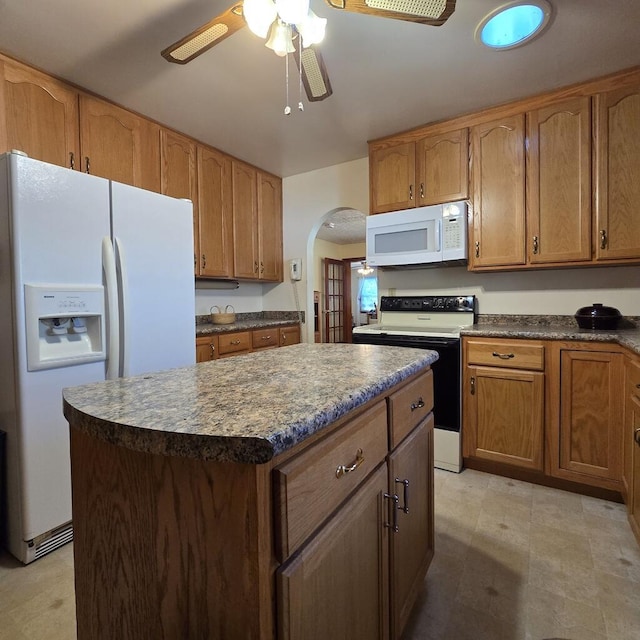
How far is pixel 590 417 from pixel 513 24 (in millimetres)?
2028

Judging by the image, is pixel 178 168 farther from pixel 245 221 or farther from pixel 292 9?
pixel 292 9

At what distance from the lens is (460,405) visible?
2.33 metres

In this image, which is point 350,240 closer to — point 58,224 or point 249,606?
point 58,224

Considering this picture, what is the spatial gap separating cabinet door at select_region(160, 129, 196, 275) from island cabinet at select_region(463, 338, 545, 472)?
223 centimetres

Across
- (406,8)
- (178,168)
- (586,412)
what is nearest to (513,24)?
(406,8)

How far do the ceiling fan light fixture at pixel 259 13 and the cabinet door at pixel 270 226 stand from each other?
2.33 m

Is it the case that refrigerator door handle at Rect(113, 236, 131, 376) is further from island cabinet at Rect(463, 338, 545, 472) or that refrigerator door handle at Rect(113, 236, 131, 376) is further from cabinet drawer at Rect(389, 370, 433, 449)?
island cabinet at Rect(463, 338, 545, 472)

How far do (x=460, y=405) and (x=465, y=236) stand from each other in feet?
3.76

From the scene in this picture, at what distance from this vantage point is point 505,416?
2.20 meters

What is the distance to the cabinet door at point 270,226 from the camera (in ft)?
12.0

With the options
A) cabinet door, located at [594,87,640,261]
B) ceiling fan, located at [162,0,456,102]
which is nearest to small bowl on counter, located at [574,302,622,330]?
cabinet door, located at [594,87,640,261]

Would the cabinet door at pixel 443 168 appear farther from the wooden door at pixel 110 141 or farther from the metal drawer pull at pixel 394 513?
the metal drawer pull at pixel 394 513

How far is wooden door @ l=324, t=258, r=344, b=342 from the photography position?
6.90 m

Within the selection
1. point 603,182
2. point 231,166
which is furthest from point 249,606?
point 231,166
